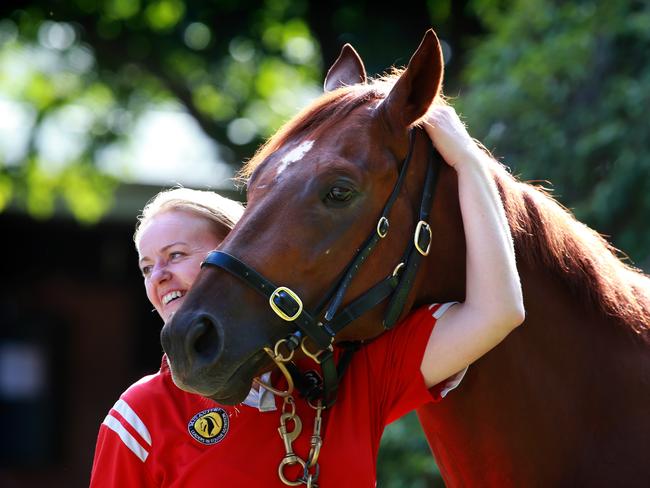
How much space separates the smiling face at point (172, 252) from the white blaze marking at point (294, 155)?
0.40m

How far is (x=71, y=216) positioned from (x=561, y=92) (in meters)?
6.88

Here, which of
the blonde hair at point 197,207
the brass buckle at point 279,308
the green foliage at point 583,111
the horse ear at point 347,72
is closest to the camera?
the brass buckle at point 279,308

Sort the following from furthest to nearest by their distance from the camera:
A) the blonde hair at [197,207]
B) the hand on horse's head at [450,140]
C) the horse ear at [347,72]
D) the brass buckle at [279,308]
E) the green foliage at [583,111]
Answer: the green foliage at [583,111]
the horse ear at [347,72]
the blonde hair at [197,207]
the hand on horse's head at [450,140]
the brass buckle at [279,308]

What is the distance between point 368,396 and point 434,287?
36cm

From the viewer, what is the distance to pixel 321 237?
7.44 ft

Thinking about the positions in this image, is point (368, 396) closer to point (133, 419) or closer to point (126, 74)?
point (133, 419)

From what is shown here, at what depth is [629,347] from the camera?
2.57 metres

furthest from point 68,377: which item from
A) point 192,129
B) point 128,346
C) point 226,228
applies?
point 226,228

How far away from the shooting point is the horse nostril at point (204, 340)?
6.87 feet

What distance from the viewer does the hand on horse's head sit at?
242 cm

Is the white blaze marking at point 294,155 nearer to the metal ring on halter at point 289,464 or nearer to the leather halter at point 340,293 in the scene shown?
the leather halter at point 340,293

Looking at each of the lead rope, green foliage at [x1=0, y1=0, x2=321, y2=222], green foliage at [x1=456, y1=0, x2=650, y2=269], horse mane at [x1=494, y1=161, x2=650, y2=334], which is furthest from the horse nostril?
green foliage at [x1=0, y1=0, x2=321, y2=222]

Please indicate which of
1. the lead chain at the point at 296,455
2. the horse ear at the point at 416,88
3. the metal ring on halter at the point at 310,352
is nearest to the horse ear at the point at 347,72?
the horse ear at the point at 416,88

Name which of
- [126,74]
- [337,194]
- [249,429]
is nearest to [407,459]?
[249,429]
